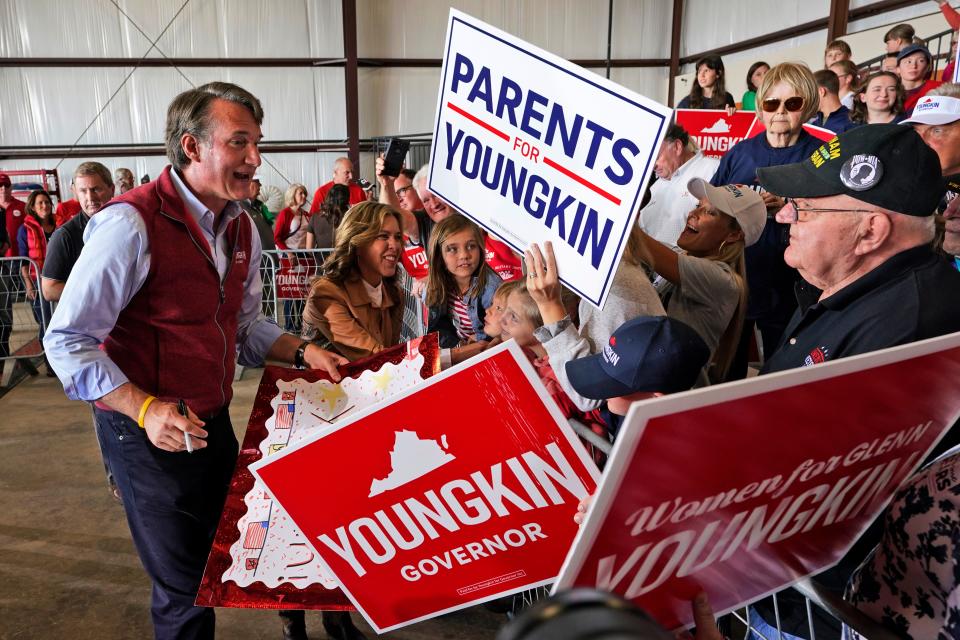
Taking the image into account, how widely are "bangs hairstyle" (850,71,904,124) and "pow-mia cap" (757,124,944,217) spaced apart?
346 centimetres

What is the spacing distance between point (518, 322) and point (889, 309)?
1.29m

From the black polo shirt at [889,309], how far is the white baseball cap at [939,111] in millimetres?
1619

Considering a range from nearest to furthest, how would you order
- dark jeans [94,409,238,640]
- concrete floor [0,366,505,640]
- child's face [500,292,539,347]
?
1. dark jeans [94,409,238,640]
2. child's face [500,292,539,347]
3. concrete floor [0,366,505,640]

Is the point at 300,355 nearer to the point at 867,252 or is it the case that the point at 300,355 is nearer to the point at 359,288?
the point at 359,288

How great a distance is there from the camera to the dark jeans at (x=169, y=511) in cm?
198

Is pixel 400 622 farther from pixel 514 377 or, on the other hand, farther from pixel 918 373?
pixel 918 373

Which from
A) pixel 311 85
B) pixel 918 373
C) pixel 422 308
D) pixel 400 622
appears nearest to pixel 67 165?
pixel 311 85

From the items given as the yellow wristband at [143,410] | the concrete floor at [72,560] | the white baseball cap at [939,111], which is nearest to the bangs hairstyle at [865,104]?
the white baseball cap at [939,111]

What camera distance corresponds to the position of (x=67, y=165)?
12891 millimetres

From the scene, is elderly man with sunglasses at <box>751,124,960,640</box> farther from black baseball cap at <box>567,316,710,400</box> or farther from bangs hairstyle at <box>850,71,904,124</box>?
bangs hairstyle at <box>850,71,904,124</box>

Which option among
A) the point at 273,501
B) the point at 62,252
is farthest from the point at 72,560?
the point at 273,501

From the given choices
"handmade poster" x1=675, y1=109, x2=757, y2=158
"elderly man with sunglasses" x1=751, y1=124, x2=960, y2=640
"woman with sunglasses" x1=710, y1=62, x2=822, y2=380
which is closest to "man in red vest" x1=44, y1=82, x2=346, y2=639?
"elderly man with sunglasses" x1=751, y1=124, x2=960, y2=640

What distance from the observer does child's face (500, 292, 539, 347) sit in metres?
2.47

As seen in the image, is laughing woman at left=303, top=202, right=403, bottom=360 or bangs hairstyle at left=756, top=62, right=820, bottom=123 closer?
laughing woman at left=303, top=202, right=403, bottom=360
